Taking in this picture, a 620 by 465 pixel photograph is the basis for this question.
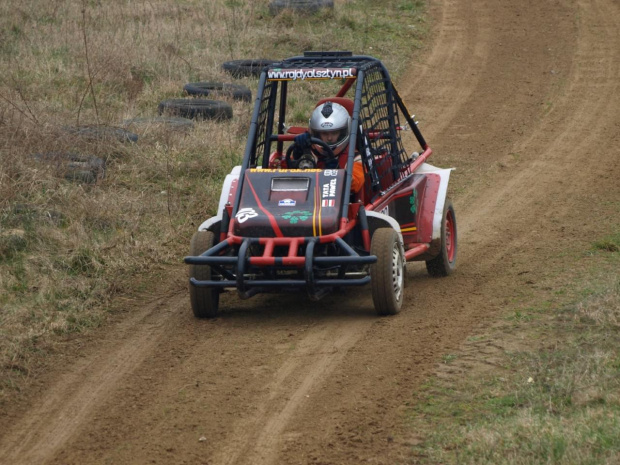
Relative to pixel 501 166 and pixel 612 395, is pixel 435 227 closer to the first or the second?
pixel 612 395

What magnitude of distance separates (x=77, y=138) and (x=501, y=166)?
5.89 meters

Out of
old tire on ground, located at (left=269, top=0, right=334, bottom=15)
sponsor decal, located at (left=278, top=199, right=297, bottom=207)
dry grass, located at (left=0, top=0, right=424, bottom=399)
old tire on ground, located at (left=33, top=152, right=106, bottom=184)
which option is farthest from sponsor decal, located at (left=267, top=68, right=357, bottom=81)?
old tire on ground, located at (left=269, top=0, right=334, bottom=15)

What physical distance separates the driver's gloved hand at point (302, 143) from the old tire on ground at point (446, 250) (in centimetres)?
141

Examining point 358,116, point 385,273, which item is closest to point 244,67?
point 358,116

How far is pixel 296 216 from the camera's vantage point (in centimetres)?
778

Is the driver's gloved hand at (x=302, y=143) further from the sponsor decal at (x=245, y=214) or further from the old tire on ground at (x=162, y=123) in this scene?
the old tire on ground at (x=162, y=123)

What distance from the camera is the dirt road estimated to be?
5598 mm

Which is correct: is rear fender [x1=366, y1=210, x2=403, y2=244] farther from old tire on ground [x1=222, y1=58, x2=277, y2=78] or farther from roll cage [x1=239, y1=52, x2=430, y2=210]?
old tire on ground [x1=222, y1=58, x2=277, y2=78]

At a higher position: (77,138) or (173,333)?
(77,138)

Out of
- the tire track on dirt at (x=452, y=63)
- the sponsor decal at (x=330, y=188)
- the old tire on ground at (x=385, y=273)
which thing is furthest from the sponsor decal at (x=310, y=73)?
the tire track on dirt at (x=452, y=63)

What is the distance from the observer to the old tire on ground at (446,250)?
904cm

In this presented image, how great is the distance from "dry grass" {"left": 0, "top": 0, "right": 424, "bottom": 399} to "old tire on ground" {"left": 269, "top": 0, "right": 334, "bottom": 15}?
318mm

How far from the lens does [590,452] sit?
16.4 feet

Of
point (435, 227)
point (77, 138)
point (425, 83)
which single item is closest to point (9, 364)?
point (435, 227)
